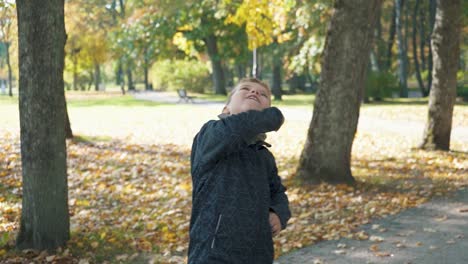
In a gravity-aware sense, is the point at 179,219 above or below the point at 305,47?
below

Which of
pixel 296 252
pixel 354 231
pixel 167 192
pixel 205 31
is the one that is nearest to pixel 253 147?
pixel 296 252

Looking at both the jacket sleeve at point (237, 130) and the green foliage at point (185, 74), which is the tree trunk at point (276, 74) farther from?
the jacket sleeve at point (237, 130)

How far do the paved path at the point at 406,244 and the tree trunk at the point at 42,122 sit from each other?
229 cm

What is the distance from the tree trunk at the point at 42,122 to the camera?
518 cm

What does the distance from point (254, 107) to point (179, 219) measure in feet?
15.5

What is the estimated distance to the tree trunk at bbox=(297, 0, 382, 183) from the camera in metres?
8.26

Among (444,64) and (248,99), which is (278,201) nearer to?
(248,99)

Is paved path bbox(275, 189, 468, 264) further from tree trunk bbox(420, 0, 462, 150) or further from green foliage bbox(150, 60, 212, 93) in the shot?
green foliage bbox(150, 60, 212, 93)

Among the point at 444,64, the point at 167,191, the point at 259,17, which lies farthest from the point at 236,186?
the point at 259,17

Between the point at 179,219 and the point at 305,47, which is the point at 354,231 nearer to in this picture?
the point at 179,219

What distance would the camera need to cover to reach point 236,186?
102 inches

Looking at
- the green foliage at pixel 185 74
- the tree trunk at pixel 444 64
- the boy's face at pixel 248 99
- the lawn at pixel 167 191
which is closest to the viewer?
the boy's face at pixel 248 99

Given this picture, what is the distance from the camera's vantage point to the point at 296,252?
18.0ft

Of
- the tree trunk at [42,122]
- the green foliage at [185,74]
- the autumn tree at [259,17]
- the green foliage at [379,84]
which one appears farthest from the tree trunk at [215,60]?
the tree trunk at [42,122]
